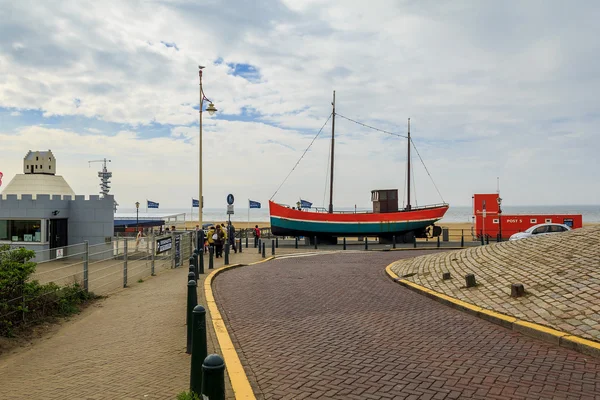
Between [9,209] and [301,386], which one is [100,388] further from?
[9,209]

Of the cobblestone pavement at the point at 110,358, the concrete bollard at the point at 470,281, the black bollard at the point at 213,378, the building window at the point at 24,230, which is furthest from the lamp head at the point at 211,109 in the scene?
the black bollard at the point at 213,378

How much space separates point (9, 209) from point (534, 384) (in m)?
28.2

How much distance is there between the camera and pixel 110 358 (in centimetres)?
594

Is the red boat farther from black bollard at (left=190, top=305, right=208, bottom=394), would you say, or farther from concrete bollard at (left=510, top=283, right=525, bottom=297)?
black bollard at (left=190, top=305, right=208, bottom=394)

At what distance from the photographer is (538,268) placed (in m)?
9.61

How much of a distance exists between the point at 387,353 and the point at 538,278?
4.88 meters

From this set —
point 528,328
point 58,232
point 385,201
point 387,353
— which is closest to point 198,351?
point 387,353

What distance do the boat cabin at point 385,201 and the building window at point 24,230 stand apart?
74.1ft

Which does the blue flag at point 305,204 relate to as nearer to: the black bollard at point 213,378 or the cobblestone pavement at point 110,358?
the cobblestone pavement at point 110,358

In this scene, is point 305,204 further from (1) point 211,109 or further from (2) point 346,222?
(1) point 211,109

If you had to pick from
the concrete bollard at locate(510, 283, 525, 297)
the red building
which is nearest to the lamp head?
the concrete bollard at locate(510, 283, 525, 297)

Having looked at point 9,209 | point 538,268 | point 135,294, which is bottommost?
point 135,294

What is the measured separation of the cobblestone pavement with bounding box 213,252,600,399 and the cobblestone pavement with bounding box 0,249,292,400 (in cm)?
74

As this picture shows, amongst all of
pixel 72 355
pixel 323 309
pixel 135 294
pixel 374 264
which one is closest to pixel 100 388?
pixel 72 355
